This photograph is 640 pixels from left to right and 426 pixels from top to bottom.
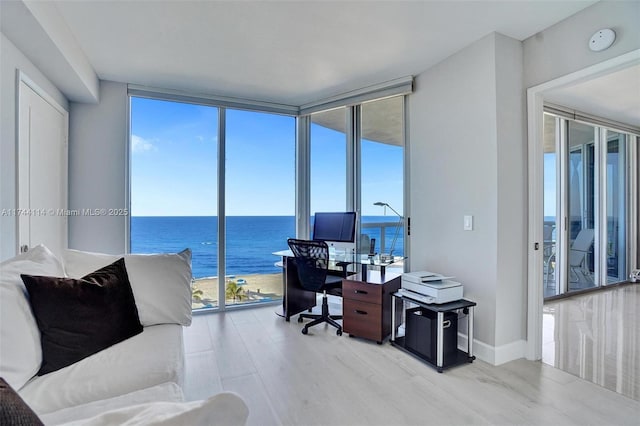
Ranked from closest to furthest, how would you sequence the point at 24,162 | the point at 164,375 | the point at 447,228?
the point at 164,375 < the point at 24,162 < the point at 447,228

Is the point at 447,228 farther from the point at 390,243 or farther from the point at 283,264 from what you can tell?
the point at 283,264

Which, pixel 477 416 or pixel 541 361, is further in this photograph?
pixel 541 361

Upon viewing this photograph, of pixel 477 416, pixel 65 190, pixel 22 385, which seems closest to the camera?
pixel 22 385

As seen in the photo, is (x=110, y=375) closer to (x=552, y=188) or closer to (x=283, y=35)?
(x=283, y=35)

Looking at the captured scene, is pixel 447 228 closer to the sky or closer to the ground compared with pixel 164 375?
closer to the sky

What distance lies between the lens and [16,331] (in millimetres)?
1167

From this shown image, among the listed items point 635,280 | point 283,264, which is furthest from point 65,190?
point 635,280

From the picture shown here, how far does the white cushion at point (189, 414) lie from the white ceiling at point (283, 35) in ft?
7.45

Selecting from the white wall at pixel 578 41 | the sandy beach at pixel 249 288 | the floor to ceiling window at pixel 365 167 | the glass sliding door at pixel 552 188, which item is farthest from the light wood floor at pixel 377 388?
the glass sliding door at pixel 552 188

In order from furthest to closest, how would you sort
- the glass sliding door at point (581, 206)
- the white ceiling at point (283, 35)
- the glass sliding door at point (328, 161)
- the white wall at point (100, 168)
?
the glass sliding door at point (581, 206)
the glass sliding door at point (328, 161)
the white wall at point (100, 168)
the white ceiling at point (283, 35)

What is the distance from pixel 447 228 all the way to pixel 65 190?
362 centimetres

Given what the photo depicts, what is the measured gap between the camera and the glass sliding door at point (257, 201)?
380cm

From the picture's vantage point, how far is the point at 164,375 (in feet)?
4.24

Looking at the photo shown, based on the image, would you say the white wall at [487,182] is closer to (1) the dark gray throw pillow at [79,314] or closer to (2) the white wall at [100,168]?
(1) the dark gray throw pillow at [79,314]
